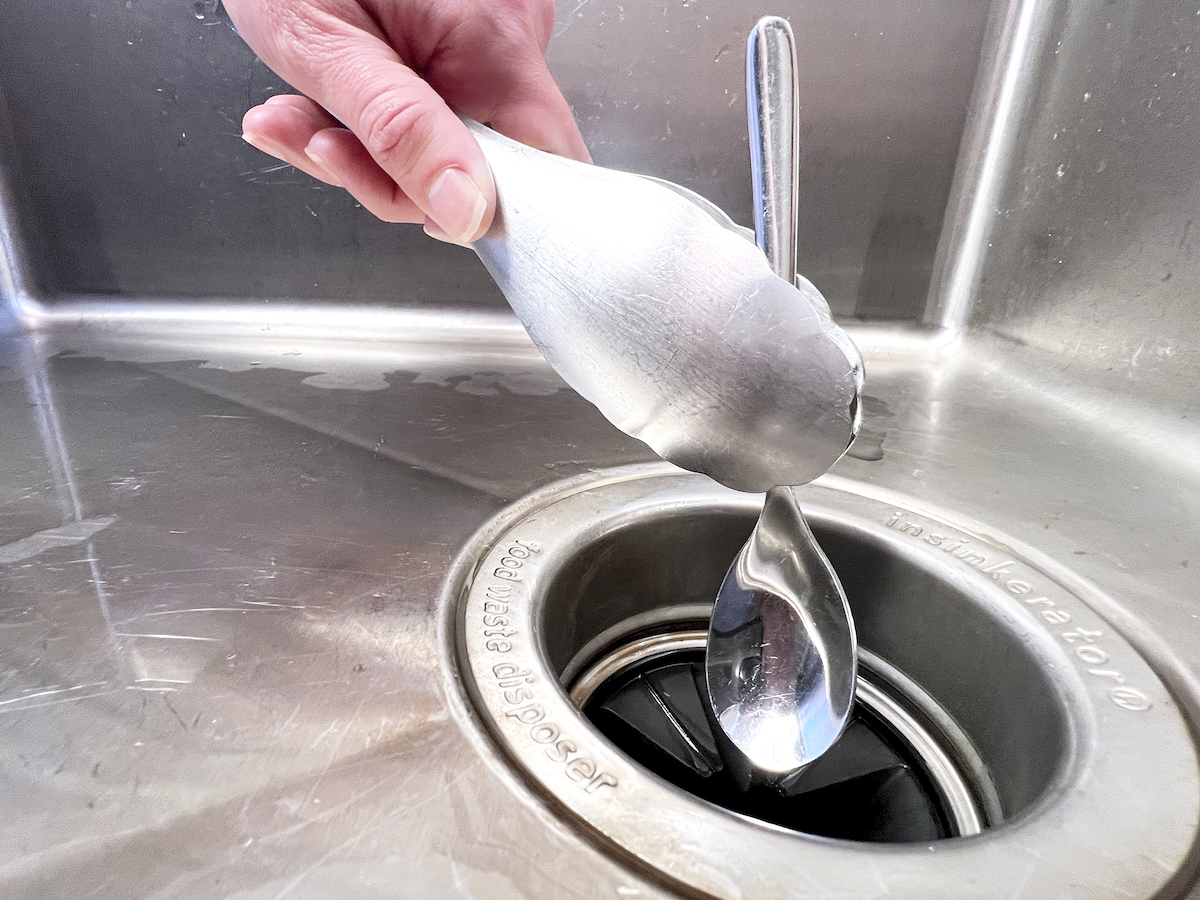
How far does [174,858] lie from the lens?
0.23 metres

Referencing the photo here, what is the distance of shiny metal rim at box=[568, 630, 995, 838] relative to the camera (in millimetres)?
357

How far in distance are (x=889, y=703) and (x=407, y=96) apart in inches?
15.7

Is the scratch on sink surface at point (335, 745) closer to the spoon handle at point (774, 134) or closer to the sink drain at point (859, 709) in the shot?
the sink drain at point (859, 709)

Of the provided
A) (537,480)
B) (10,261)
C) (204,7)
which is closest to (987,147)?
(537,480)

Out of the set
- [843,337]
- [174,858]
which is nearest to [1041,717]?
[843,337]

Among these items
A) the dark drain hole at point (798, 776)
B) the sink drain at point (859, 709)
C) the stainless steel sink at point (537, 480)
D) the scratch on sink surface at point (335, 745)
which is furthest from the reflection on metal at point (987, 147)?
the scratch on sink surface at point (335, 745)

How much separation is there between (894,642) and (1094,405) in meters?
0.30

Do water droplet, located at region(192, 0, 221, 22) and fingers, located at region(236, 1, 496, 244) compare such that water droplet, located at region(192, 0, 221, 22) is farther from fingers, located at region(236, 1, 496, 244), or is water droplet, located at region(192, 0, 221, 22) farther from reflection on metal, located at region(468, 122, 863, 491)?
reflection on metal, located at region(468, 122, 863, 491)

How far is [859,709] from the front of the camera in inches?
15.9

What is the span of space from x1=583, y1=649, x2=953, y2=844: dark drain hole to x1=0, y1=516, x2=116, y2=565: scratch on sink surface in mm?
279

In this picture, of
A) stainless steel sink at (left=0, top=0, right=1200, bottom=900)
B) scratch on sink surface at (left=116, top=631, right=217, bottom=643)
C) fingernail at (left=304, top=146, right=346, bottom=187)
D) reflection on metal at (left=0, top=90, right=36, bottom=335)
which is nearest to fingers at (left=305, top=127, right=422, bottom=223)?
fingernail at (left=304, top=146, right=346, bottom=187)

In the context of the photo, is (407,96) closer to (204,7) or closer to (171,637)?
(171,637)

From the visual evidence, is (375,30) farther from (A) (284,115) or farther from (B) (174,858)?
(B) (174,858)

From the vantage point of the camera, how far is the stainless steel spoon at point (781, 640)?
0.34m
